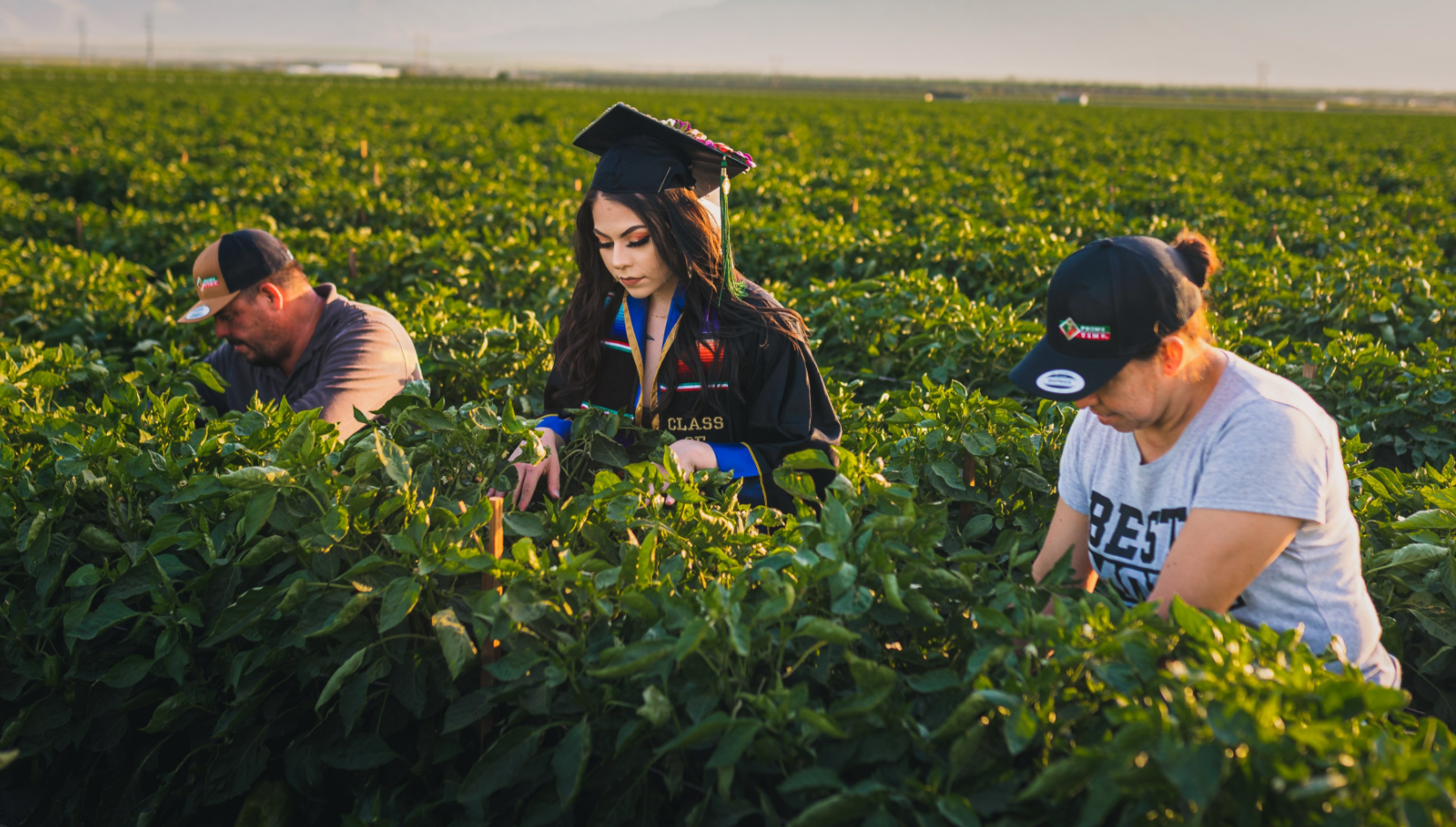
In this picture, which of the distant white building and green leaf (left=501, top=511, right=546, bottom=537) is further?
the distant white building

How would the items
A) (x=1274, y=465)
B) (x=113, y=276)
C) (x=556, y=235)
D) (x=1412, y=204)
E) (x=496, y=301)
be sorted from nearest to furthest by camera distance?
1. (x=1274, y=465)
2. (x=113, y=276)
3. (x=496, y=301)
4. (x=556, y=235)
5. (x=1412, y=204)

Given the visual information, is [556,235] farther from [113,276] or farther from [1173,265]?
[1173,265]

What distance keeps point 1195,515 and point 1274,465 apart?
157 millimetres

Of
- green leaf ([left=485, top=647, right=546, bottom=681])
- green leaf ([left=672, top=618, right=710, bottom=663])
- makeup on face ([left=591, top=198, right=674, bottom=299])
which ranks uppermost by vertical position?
makeup on face ([left=591, top=198, right=674, bottom=299])

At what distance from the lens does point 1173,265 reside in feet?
5.44

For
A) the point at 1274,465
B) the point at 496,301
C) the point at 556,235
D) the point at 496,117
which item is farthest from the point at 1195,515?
the point at 496,117

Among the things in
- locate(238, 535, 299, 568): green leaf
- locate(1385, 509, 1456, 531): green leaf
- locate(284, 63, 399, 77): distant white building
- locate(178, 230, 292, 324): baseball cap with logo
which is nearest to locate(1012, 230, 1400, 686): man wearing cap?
locate(1385, 509, 1456, 531): green leaf

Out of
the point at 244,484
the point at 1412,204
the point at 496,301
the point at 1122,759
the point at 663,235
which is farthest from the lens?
the point at 1412,204

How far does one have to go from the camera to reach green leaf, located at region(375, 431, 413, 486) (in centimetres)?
190

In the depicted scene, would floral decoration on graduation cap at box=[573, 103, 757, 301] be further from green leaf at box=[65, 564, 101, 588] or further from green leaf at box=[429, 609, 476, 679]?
green leaf at box=[65, 564, 101, 588]

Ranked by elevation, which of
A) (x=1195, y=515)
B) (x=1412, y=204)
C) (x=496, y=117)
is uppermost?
(x=496, y=117)

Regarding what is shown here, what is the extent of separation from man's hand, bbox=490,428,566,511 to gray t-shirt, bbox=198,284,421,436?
118cm

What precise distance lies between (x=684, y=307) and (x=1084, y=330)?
1.21 meters

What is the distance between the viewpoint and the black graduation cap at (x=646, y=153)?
2.38 meters
